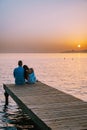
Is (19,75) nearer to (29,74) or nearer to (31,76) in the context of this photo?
→ (29,74)

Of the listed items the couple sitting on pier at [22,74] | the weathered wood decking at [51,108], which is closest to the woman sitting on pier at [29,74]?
the couple sitting on pier at [22,74]

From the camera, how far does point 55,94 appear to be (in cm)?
1474

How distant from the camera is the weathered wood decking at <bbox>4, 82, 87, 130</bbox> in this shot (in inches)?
347

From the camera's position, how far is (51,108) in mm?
11062

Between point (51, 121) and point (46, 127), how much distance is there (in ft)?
1.59

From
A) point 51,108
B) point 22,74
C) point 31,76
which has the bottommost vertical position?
point 51,108

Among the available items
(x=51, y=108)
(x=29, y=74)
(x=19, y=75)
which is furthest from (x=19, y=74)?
(x=51, y=108)

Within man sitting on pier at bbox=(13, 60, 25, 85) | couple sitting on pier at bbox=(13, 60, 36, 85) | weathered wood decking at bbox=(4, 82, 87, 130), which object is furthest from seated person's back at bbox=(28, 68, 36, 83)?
weathered wood decking at bbox=(4, 82, 87, 130)

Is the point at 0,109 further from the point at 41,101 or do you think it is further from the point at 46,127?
the point at 46,127

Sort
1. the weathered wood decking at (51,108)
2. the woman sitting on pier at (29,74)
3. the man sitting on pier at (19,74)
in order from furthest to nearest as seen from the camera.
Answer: the woman sitting on pier at (29,74) < the man sitting on pier at (19,74) < the weathered wood decking at (51,108)

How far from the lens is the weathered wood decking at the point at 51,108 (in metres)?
8.82

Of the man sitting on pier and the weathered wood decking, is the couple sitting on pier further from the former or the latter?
the weathered wood decking

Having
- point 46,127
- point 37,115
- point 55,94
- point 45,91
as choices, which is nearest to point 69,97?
point 55,94

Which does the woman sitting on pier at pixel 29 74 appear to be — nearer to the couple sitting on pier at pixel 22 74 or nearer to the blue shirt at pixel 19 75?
the couple sitting on pier at pixel 22 74
